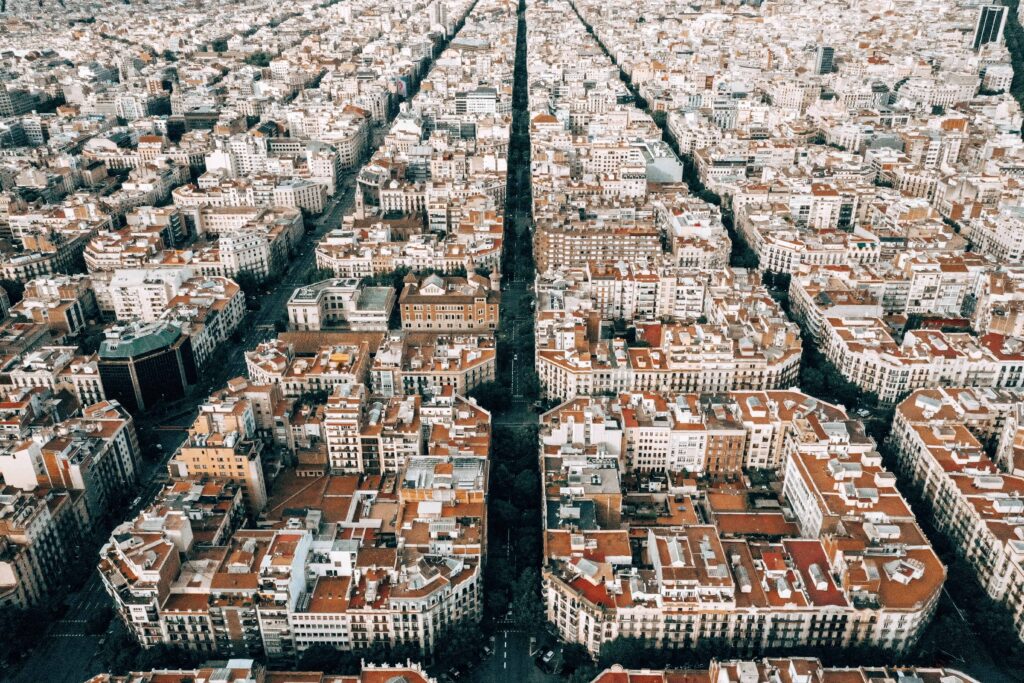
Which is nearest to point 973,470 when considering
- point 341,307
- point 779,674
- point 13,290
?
point 779,674

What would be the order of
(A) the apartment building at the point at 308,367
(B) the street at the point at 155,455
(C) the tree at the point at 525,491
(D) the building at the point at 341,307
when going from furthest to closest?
1. (D) the building at the point at 341,307
2. (A) the apartment building at the point at 308,367
3. (C) the tree at the point at 525,491
4. (B) the street at the point at 155,455

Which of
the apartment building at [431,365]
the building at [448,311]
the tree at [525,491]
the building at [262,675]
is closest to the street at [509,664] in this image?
the building at [262,675]

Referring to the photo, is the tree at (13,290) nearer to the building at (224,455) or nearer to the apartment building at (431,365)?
the building at (224,455)

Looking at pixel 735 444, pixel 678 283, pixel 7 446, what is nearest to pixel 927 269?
pixel 678 283

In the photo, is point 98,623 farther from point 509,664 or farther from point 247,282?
point 247,282

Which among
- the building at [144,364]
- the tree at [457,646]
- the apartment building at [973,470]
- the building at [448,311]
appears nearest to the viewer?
the tree at [457,646]

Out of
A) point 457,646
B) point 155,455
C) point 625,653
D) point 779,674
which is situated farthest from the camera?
point 155,455

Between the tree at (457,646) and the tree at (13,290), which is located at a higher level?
the tree at (13,290)

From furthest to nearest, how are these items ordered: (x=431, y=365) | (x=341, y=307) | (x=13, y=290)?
(x=13, y=290) < (x=341, y=307) < (x=431, y=365)

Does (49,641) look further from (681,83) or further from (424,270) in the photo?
(681,83)

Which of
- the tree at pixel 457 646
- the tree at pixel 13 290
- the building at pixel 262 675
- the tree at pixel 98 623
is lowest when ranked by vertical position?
Answer: the tree at pixel 98 623

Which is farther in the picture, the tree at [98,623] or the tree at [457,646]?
the tree at [98,623]
